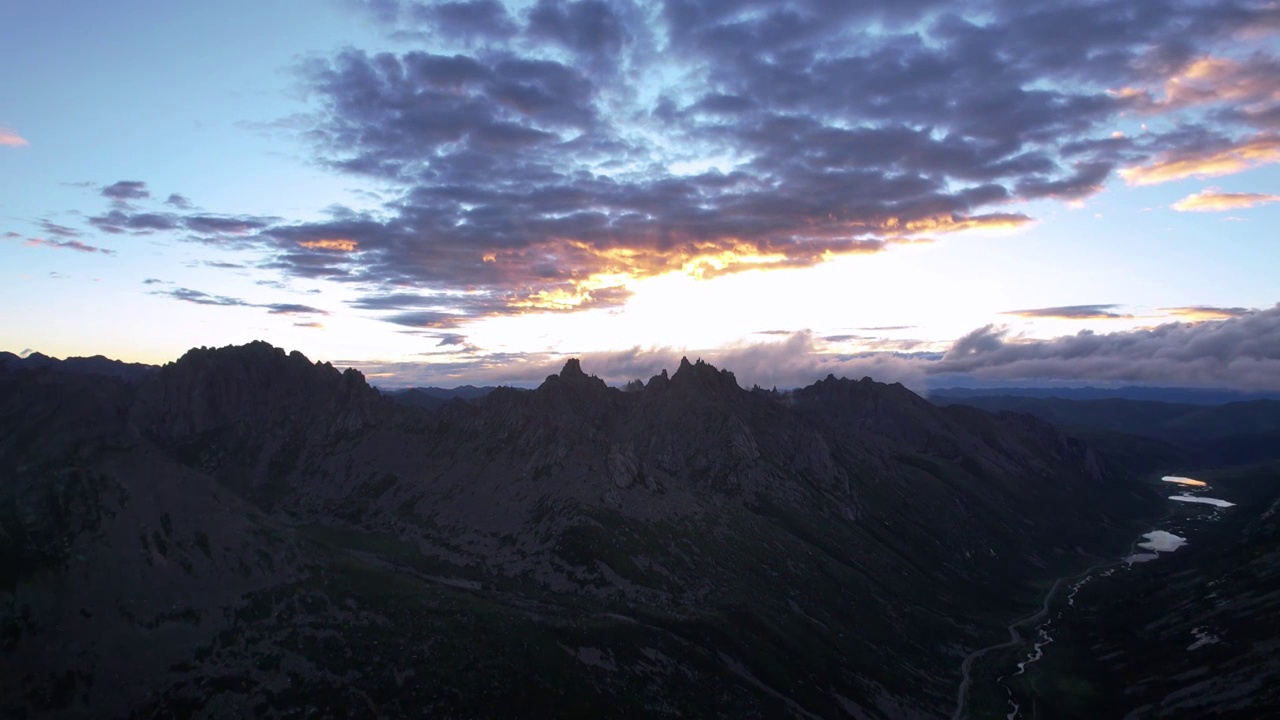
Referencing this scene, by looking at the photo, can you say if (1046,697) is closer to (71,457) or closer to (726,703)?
(726,703)

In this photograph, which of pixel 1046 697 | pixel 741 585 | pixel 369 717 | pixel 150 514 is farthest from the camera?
pixel 741 585

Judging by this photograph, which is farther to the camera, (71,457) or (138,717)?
(71,457)

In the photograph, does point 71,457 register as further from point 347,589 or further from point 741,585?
point 741,585

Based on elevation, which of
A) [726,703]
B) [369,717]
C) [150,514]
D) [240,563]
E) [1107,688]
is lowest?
[1107,688]

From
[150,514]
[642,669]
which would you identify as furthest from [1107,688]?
[150,514]

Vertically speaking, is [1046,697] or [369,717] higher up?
[369,717]

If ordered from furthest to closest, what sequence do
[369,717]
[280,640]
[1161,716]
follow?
[1161,716] < [280,640] < [369,717]

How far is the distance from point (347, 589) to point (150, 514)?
38.4 meters

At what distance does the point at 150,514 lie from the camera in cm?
12762

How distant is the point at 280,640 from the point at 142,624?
66.3 feet

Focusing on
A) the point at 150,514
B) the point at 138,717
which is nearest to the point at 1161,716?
the point at 138,717

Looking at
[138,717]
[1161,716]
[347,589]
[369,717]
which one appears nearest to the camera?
[138,717]

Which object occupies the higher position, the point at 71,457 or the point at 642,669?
the point at 71,457

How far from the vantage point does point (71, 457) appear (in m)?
131
